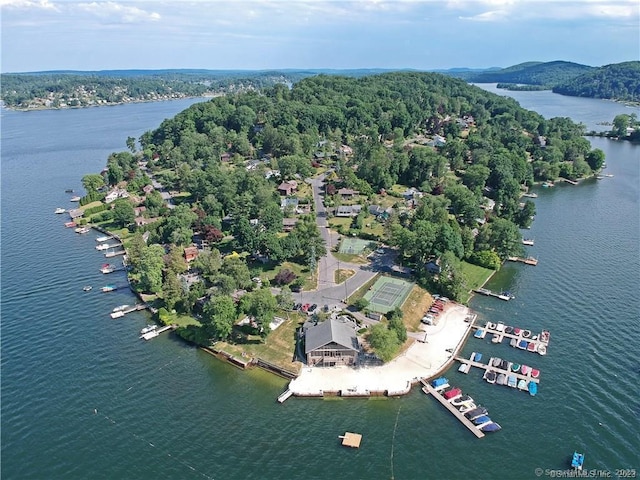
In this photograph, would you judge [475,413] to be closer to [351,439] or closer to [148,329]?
[351,439]

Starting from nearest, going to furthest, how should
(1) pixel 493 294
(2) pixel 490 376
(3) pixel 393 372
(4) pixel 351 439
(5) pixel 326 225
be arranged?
(4) pixel 351 439, (2) pixel 490 376, (3) pixel 393 372, (1) pixel 493 294, (5) pixel 326 225

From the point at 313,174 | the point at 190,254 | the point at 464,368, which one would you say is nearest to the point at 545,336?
the point at 464,368

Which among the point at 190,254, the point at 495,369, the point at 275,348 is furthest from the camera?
the point at 190,254

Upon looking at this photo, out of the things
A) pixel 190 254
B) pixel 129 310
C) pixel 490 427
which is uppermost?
pixel 190 254

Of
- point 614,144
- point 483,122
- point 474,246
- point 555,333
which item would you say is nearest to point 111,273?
point 474,246

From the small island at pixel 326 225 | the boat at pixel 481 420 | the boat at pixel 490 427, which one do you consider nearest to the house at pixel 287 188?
the small island at pixel 326 225

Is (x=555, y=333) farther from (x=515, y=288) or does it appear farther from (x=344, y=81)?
(x=344, y=81)
